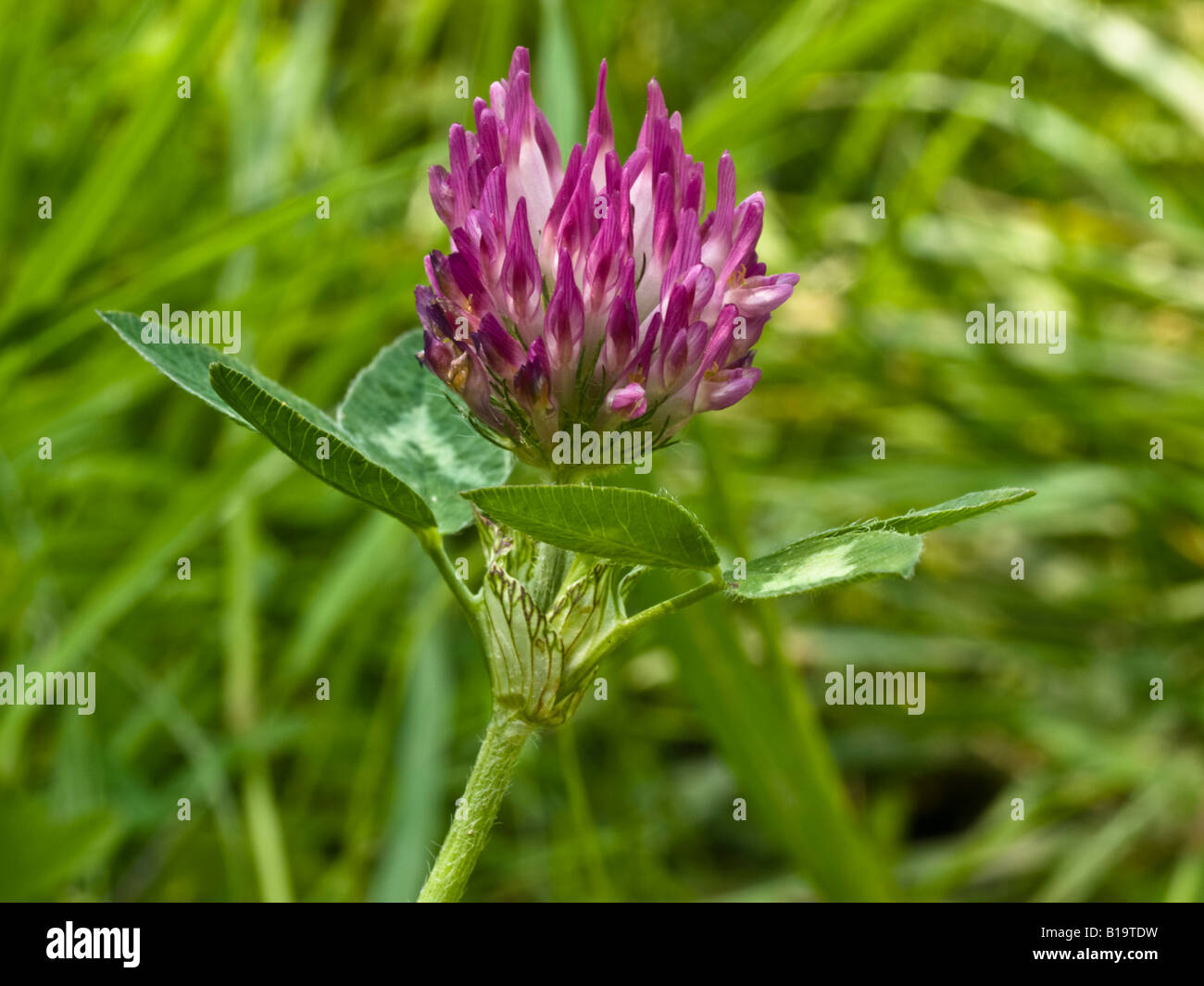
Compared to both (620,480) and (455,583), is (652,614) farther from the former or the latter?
(620,480)

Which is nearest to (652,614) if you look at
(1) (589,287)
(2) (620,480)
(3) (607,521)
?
(3) (607,521)

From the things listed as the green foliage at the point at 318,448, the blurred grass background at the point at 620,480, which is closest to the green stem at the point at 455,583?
the green foliage at the point at 318,448

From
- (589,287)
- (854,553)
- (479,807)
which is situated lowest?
(479,807)

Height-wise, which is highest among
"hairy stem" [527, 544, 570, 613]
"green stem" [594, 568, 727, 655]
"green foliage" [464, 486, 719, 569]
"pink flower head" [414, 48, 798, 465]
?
"pink flower head" [414, 48, 798, 465]

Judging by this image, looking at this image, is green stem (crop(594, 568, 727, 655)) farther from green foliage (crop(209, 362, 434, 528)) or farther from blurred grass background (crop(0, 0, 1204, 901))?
blurred grass background (crop(0, 0, 1204, 901))

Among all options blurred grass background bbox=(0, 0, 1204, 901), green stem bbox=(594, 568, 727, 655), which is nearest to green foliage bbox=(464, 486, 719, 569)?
green stem bbox=(594, 568, 727, 655)

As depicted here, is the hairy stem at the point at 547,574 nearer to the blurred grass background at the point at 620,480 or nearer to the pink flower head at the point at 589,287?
the pink flower head at the point at 589,287
